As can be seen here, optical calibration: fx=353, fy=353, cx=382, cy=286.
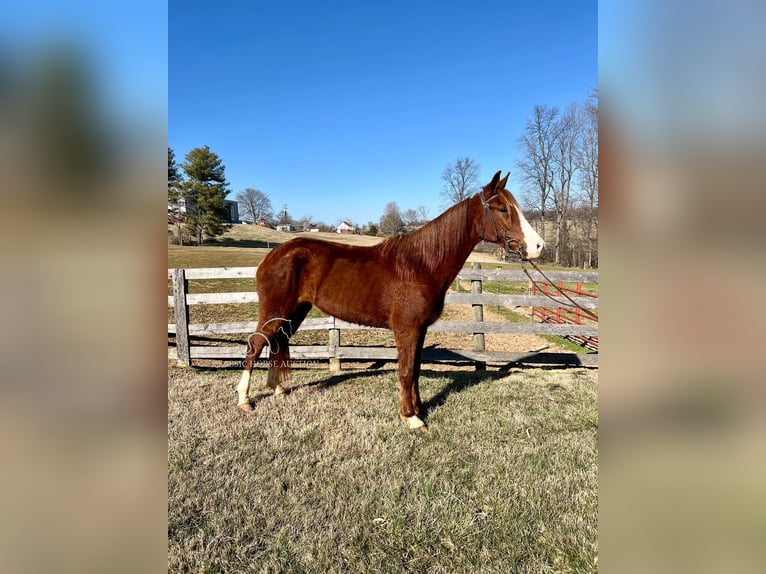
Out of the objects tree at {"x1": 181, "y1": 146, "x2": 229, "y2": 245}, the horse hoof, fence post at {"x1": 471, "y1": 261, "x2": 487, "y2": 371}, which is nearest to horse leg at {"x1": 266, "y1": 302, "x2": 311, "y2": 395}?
the horse hoof

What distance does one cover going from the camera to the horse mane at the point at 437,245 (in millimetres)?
3420

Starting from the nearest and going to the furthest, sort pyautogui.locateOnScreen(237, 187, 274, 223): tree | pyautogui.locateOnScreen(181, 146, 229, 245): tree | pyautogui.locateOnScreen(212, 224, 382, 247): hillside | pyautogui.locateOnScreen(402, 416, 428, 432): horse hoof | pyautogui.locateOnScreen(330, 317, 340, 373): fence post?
pyautogui.locateOnScreen(402, 416, 428, 432): horse hoof → pyautogui.locateOnScreen(330, 317, 340, 373): fence post → pyautogui.locateOnScreen(181, 146, 229, 245): tree → pyautogui.locateOnScreen(212, 224, 382, 247): hillside → pyautogui.locateOnScreen(237, 187, 274, 223): tree

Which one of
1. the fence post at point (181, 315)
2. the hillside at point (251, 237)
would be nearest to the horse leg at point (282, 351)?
the fence post at point (181, 315)

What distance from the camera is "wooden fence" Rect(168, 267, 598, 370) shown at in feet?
16.7

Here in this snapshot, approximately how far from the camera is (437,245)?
3.44m

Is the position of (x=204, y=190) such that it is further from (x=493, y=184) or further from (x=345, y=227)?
(x=345, y=227)

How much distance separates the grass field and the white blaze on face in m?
1.63

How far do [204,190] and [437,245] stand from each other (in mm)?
17758

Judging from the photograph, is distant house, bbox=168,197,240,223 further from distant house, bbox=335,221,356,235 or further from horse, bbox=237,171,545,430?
distant house, bbox=335,221,356,235

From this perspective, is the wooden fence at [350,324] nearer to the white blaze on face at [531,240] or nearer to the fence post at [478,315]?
the fence post at [478,315]
